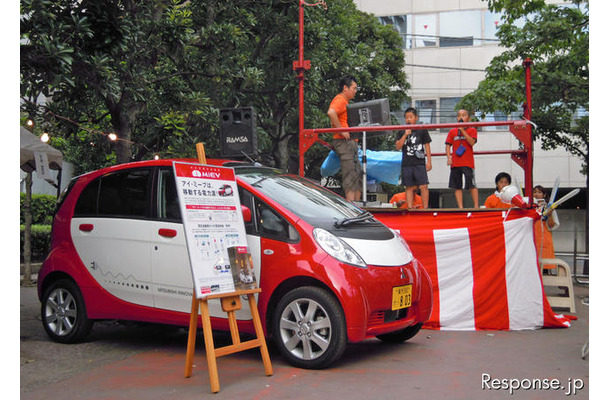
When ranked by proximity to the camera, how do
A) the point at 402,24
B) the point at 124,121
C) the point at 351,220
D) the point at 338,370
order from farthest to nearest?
the point at 402,24
the point at 124,121
the point at 351,220
the point at 338,370

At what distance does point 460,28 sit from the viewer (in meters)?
29.9

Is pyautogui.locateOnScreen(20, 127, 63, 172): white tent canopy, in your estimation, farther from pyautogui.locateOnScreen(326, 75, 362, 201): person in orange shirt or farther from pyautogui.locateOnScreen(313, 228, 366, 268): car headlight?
pyautogui.locateOnScreen(313, 228, 366, 268): car headlight

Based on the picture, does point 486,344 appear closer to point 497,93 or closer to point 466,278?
point 466,278

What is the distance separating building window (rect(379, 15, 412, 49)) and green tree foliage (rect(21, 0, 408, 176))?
6.92 meters

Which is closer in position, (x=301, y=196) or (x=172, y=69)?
(x=301, y=196)

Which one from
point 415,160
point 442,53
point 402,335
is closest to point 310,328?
point 402,335

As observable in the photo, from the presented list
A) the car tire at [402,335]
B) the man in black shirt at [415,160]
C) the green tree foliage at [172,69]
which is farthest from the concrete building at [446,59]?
the car tire at [402,335]

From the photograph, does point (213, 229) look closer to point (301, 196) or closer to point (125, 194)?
point (301, 196)

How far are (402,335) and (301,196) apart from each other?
6.24ft

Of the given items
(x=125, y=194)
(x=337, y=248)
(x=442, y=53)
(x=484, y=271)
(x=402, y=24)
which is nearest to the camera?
(x=337, y=248)

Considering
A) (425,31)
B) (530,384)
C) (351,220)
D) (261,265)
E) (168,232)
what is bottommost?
(530,384)

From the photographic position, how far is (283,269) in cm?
601

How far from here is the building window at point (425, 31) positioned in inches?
1190

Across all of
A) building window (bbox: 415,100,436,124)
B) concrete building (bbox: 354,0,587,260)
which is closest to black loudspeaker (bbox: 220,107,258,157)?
concrete building (bbox: 354,0,587,260)
